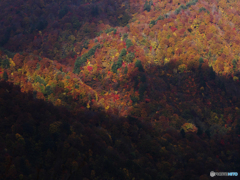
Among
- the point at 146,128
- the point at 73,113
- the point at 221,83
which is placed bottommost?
the point at 221,83

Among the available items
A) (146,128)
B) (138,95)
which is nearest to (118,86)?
(138,95)

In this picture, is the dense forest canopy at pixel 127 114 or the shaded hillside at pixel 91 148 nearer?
the shaded hillside at pixel 91 148

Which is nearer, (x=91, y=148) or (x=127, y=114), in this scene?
(x=91, y=148)

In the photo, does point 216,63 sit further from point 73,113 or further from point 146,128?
point 73,113

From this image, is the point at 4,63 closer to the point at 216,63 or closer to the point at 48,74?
the point at 48,74

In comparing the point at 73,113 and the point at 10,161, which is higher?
the point at 10,161

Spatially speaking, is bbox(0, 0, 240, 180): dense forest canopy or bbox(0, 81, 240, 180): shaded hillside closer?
bbox(0, 81, 240, 180): shaded hillside

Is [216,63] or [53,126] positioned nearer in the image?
[53,126]

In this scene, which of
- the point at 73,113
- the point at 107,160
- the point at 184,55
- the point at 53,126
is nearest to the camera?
the point at 107,160

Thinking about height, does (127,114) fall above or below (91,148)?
below

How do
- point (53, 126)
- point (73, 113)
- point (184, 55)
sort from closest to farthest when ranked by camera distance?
point (53, 126) → point (73, 113) → point (184, 55)
